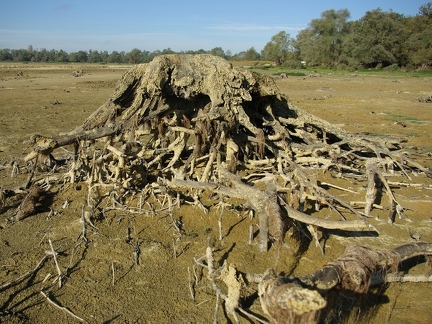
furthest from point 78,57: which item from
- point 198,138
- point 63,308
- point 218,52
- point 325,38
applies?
point 63,308

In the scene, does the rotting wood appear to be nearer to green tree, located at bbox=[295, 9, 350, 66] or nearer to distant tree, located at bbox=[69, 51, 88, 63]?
green tree, located at bbox=[295, 9, 350, 66]

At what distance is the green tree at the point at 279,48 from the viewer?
61906mm

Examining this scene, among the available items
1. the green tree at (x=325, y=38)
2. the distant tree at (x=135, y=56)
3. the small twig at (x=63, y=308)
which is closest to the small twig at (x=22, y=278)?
the small twig at (x=63, y=308)

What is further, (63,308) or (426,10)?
(426,10)

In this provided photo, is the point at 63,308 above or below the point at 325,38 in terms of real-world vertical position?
below

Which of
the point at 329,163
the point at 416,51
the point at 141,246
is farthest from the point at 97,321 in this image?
the point at 416,51

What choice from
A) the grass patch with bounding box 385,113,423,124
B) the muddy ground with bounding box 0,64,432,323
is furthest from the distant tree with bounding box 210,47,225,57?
the muddy ground with bounding box 0,64,432,323

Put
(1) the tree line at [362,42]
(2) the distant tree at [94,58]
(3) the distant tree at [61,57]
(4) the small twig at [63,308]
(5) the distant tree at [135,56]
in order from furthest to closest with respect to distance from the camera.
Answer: (2) the distant tree at [94,58] < (3) the distant tree at [61,57] < (5) the distant tree at [135,56] < (1) the tree line at [362,42] < (4) the small twig at [63,308]

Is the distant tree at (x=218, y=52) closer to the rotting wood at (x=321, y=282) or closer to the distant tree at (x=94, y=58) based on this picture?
the distant tree at (x=94, y=58)

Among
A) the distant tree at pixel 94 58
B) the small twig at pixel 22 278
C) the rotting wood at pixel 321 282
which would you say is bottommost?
the small twig at pixel 22 278

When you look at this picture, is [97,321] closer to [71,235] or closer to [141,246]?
[141,246]

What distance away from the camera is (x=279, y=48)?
6388 cm

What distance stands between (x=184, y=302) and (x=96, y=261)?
1.23m

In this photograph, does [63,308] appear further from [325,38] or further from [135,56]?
[135,56]
